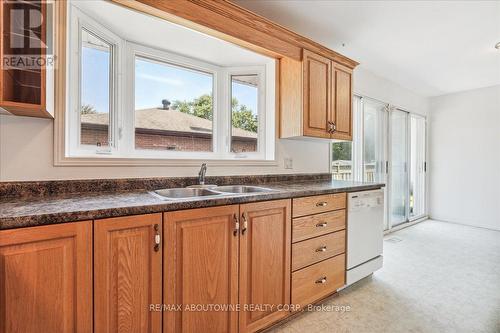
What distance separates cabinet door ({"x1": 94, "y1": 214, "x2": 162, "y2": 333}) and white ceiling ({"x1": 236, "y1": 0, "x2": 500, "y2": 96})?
184cm

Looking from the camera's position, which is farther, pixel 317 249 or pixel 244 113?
pixel 244 113

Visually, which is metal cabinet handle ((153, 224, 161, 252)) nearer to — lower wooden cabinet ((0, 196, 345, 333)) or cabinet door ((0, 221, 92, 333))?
lower wooden cabinet ((0, 196, 345, 333))

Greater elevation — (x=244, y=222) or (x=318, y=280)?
(x=244, y=222)

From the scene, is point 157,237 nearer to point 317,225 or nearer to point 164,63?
point 317,225

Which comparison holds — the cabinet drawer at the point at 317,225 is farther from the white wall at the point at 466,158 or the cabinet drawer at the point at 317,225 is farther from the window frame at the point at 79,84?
the white wall at the point at 466,158

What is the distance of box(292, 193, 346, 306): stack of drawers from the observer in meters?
1.72

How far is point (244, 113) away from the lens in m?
2.45

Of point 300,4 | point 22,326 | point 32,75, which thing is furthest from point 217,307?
point 300,4

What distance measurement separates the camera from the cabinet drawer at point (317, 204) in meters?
1.71

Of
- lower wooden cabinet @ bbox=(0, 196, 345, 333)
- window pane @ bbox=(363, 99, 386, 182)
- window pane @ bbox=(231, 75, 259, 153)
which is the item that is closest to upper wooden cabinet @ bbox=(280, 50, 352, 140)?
window pane @ bbox=(231, 75, 259, 153)

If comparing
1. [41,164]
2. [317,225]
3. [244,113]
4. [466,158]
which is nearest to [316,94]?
[244,113]

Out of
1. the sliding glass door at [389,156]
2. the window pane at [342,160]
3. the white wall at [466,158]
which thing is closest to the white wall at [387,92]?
the sliding glass door at [389,156]

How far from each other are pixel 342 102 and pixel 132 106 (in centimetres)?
204

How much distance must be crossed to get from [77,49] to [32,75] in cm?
51
